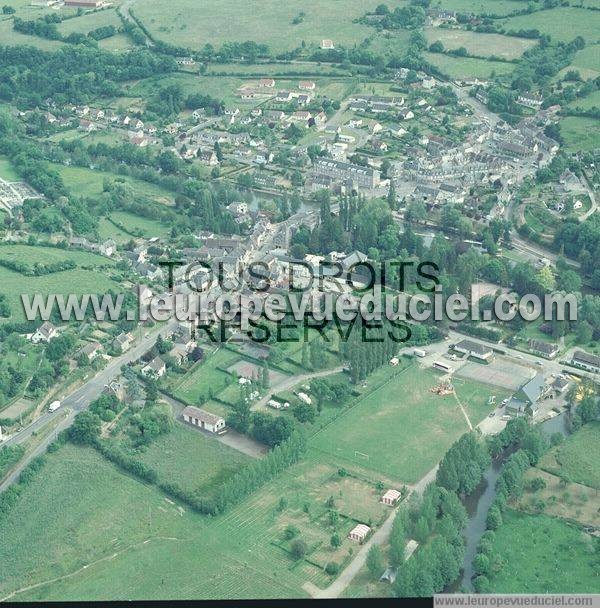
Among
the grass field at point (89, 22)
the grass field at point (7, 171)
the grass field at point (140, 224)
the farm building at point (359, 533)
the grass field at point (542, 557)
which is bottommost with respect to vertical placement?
the grass field at point (140, 224)

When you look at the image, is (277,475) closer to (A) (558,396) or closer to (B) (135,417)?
(B) (135,417)

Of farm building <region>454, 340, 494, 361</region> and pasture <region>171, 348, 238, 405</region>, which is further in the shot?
farm building <region>454, 340, 494, 361</region>

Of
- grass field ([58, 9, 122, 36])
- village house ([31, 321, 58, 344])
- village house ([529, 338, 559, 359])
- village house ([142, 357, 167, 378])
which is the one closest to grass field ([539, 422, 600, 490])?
village house ([529, 338, 559, 359])

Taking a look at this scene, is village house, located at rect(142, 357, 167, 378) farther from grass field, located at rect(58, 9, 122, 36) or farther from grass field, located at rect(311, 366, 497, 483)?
grass field, located at rect(58, 9, 122, 36)

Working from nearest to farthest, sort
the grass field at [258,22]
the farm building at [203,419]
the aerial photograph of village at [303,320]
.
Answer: the aerial photograph of village at [303,320] < the farm building at [203,419] < the grass field at [258,22]

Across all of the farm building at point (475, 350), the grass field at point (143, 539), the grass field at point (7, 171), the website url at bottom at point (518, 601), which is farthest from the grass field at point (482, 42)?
the website url at bottom at point (518, 601)

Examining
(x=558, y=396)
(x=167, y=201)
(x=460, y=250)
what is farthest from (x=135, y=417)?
(x=167, y=201)

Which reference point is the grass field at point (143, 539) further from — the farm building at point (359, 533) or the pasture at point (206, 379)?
the pasture at point (206, 379)

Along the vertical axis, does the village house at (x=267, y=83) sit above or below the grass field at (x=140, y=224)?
above
